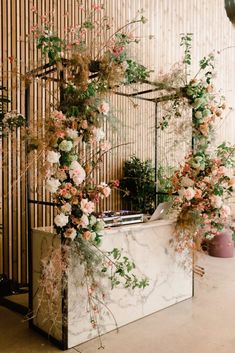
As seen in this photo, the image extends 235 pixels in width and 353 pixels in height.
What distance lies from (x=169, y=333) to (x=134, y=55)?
98.3 inches

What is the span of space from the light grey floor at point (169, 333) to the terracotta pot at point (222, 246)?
1866 millimetres

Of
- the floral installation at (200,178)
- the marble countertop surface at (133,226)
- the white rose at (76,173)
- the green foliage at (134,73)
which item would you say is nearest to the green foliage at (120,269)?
the marble countertop surface at (133,226)

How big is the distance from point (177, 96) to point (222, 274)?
8.54 feet

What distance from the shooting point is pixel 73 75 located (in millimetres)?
2623

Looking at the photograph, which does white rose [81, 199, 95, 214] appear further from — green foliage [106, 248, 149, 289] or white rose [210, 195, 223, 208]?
white rose [210, 195, 223, 208]

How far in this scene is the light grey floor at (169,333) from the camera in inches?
107

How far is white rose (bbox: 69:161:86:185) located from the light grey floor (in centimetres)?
135

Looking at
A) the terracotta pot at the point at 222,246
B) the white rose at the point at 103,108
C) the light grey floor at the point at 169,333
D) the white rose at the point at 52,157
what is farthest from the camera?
the terracotta pot at the point at 222,246

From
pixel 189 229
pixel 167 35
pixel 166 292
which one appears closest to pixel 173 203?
pixel 189 229

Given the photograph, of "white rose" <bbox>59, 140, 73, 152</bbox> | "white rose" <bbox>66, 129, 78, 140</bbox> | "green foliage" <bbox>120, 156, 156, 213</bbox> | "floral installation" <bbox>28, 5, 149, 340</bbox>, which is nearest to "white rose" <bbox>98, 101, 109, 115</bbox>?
"floral installation" <bbox>28, 5, 149, 340</bbox>

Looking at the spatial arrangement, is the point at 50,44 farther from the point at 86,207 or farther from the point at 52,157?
the point at 86,207

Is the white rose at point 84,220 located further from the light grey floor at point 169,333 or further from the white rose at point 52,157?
the light grey floor at point 169,333

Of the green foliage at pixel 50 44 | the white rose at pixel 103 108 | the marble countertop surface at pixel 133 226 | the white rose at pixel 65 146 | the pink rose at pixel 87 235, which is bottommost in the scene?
the marble countertop surface at pixel 133 226

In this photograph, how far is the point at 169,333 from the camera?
9.77ft
